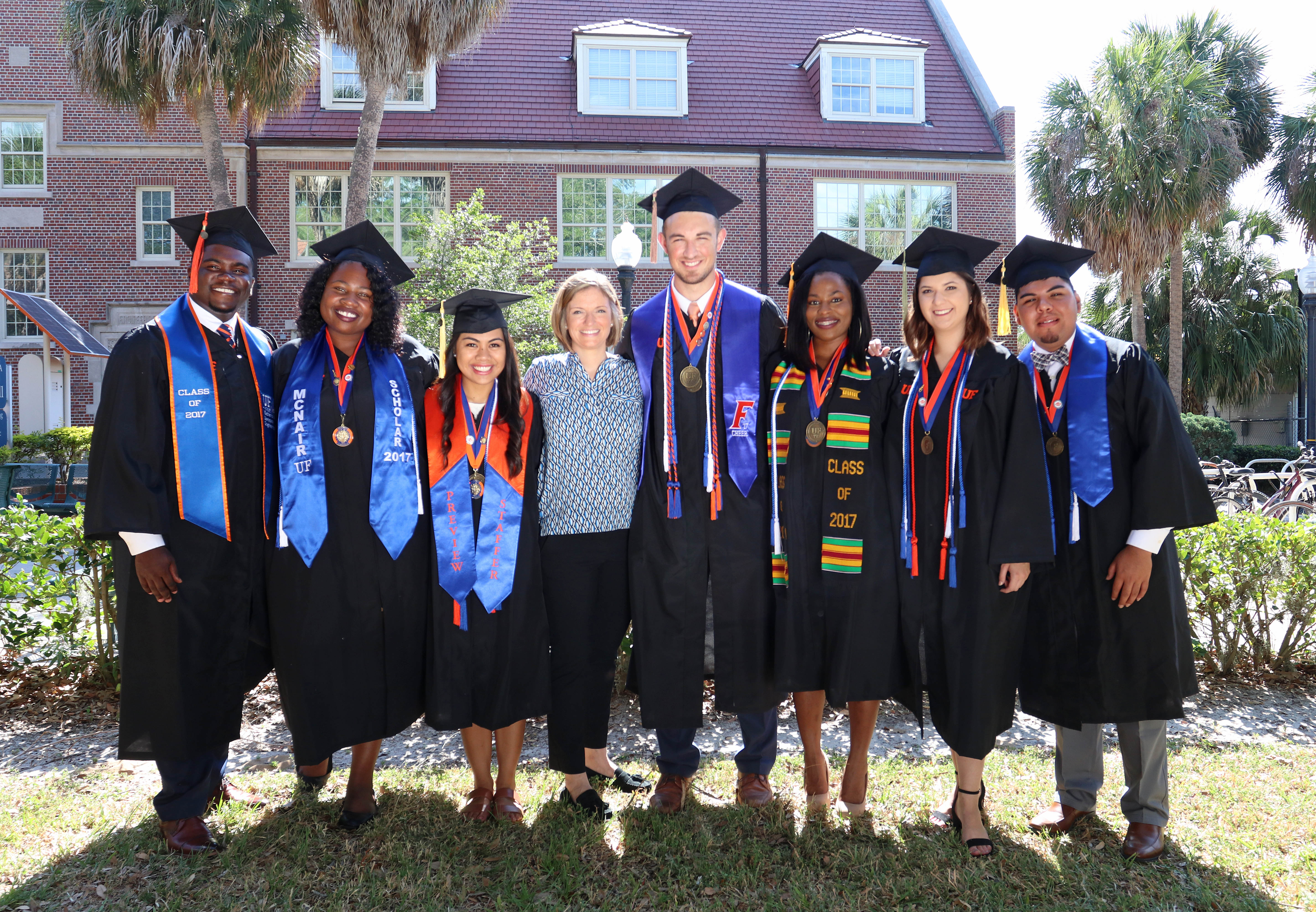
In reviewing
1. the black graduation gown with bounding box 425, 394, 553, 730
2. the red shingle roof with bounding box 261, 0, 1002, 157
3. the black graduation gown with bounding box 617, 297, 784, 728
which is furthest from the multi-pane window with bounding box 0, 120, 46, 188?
the black graduation gown with bounding box 617, 297, 784, 728

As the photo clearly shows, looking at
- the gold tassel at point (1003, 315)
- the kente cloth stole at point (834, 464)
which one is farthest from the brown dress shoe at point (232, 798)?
the gold tassel at point (1003, 315)

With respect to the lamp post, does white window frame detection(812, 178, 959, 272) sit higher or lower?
higher

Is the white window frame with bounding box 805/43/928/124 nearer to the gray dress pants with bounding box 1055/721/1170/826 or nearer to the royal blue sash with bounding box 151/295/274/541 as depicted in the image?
the gray dress pants with bounding box 1055/721/1170/826

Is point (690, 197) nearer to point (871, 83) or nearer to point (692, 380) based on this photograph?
point (692, 380)

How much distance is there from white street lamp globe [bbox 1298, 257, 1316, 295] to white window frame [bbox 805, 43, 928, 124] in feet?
25.7

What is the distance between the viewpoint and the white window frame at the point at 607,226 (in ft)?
50.8

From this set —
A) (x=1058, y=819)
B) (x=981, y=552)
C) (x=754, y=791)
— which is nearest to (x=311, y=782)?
(x=754, y=791)

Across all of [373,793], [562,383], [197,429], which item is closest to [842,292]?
[562,383]

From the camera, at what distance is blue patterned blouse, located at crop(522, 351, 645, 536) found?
321 cm

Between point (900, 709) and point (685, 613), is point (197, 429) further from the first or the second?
point (900, 709)

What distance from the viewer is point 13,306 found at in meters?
15.0

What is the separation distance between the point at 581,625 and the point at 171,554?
147 centimetres

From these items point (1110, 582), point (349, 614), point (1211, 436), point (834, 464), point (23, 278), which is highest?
point (23, 278)

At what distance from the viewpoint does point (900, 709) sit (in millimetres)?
4762
